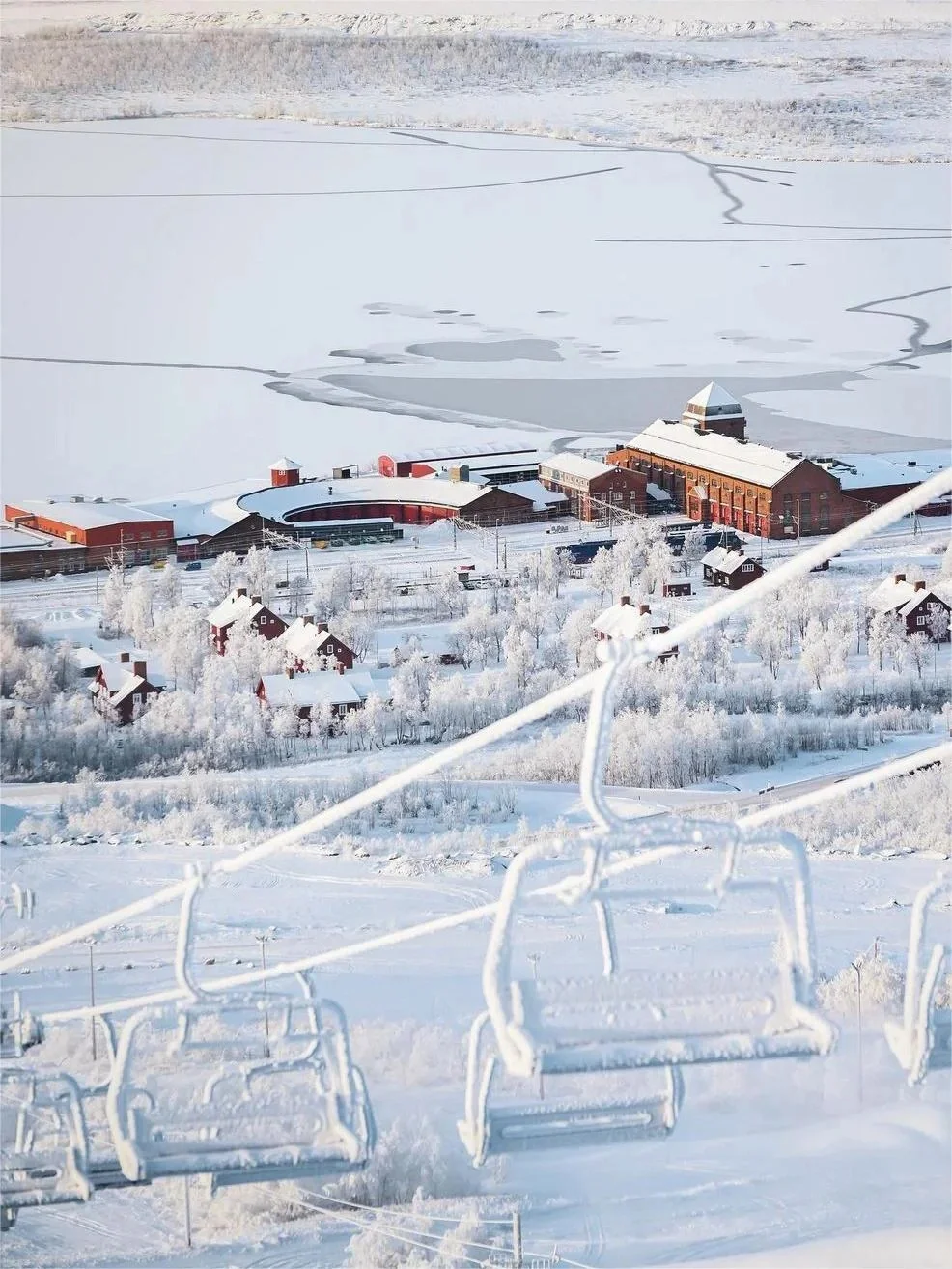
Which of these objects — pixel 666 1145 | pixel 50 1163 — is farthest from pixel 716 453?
pixel 50 1163

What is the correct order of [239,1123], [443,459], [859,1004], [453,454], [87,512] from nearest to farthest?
1. [239,1123]
2. [859,1004]
3. [87,512]
4. [443,459]
5. [453,454]

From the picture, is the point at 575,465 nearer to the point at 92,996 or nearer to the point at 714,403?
the point at 714,403

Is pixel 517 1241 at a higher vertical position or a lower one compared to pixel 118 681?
lower

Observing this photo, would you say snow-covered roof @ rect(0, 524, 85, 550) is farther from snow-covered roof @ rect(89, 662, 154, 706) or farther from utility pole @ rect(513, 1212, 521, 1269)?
utility pole @ rect(513, 1212, 521, 1269)

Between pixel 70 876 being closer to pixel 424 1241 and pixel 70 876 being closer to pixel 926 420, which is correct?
pixel 424 1241

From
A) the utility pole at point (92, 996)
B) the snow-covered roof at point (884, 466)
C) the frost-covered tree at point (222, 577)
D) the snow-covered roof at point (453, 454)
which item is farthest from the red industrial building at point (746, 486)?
the utility pole at point (92, 996)

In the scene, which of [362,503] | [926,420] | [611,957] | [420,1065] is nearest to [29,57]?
[362,503]

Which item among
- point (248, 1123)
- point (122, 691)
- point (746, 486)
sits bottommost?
point (122, 691)

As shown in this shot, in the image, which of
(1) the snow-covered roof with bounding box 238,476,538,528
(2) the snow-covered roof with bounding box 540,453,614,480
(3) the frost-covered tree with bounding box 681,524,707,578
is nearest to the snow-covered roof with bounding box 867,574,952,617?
(3) the frost-covered tree with bounding box 681,524,707,578
